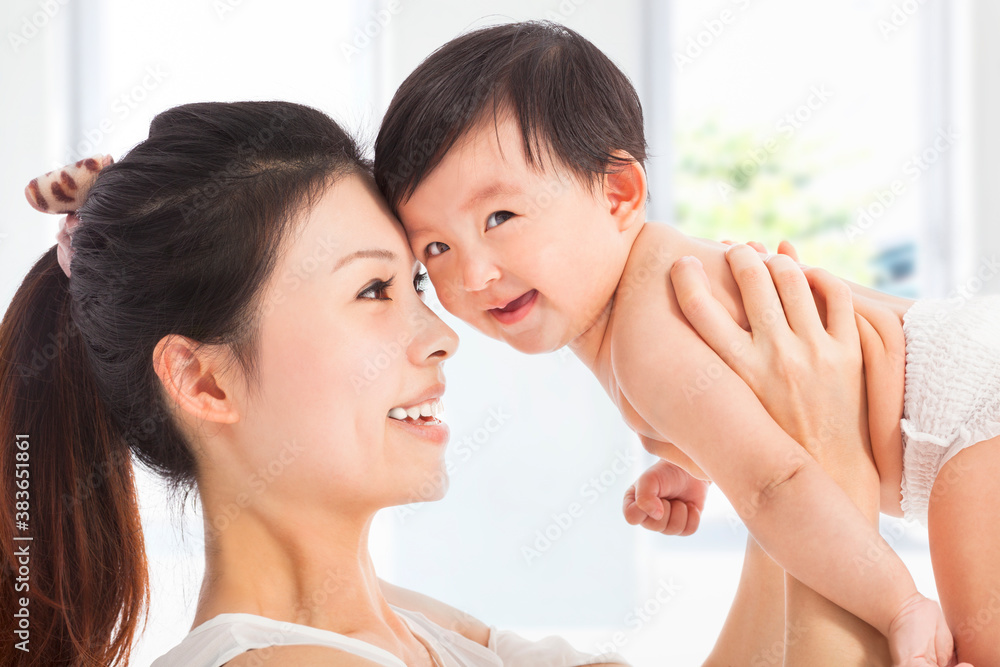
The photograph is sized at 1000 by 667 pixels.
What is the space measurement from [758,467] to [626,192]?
50 cm

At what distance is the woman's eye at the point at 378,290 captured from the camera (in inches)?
41.1

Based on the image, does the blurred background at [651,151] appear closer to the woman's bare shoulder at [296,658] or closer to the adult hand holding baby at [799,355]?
the adult hand holding baby at [799,355]

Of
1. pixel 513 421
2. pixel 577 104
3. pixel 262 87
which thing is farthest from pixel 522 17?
pixel 577 104

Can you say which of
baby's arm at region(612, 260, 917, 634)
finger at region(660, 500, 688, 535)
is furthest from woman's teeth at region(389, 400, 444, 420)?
finger at region(660, 500, 688, 535)

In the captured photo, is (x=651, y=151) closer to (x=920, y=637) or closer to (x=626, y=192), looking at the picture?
(x=626, y=192)

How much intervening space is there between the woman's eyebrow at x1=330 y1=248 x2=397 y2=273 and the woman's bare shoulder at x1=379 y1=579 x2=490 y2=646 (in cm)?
59

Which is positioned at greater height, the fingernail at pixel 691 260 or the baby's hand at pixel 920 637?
the fingernail at pixel 691 260

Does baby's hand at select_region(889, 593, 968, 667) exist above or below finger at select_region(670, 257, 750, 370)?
below

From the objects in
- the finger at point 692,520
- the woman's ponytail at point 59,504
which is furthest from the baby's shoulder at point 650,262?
the woman's ponytail at point 59,504

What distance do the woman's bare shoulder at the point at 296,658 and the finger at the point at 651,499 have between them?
0.60 meters

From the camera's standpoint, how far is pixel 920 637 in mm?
806

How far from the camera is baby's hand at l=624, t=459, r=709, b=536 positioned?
1.34 m

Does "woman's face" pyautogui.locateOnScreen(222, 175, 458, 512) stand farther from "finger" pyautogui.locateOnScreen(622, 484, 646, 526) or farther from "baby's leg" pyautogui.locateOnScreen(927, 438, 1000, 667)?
"baby's leg" pyautogui.locateOnScreen(927, 438, 1000, 667)

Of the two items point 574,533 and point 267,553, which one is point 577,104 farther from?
point 574,533
